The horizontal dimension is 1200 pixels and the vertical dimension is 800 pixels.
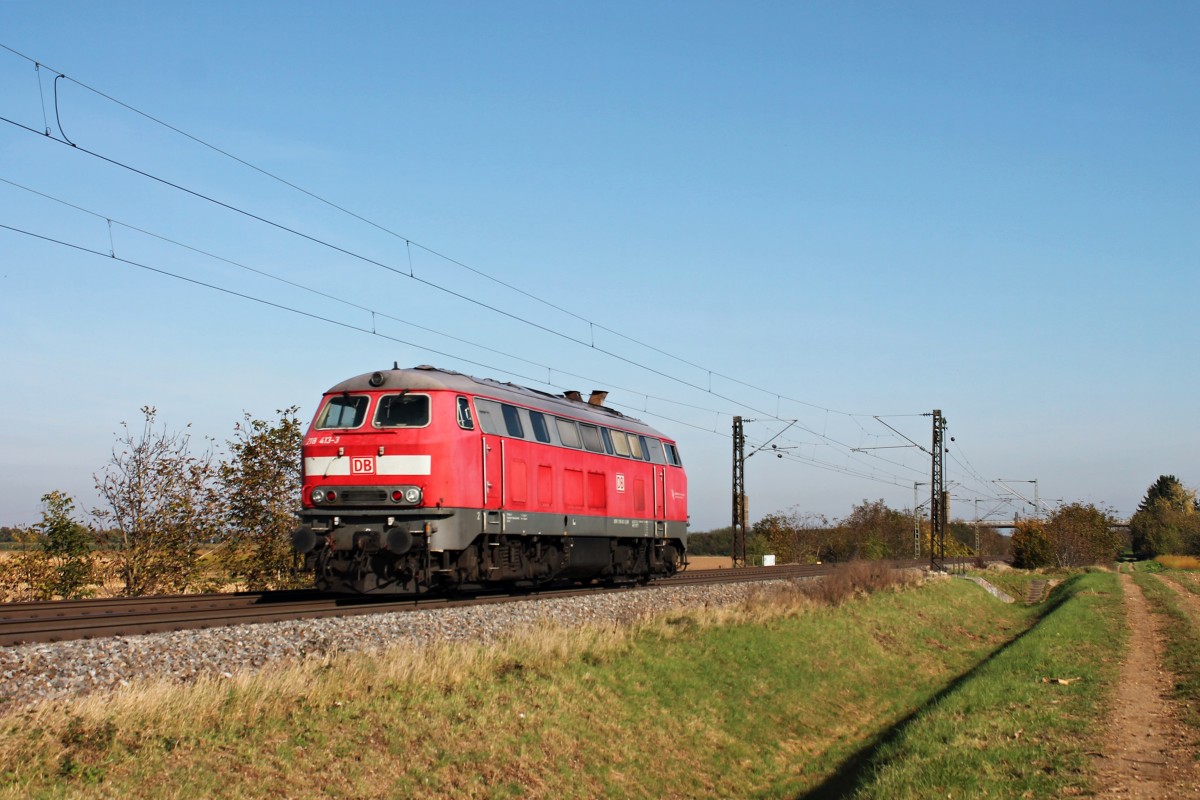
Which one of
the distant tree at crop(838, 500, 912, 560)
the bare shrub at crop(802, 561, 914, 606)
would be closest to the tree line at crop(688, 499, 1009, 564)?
the distant tree at crop(838, 500, 912, 560)

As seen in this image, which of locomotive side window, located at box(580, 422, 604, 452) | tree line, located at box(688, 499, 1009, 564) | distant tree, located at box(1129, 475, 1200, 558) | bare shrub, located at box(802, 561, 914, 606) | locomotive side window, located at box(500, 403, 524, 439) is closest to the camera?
locomotive side window, located at box(500, 403, 524, 439)

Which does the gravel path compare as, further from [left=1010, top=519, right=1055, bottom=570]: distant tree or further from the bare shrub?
[left=1010, top=519, right=1055, bottom=570]: distant tree

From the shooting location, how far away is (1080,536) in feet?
316

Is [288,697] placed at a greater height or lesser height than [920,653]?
greater

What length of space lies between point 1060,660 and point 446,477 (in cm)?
1288

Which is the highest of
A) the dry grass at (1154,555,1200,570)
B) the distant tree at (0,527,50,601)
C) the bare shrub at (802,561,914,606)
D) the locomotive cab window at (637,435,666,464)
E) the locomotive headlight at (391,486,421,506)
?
the locomotive cab window at (637,435,666,464)

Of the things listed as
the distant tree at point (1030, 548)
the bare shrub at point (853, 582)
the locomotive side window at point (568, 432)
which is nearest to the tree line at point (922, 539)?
the distant tree at point (1030, 548)

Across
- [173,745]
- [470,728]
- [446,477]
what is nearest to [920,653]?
[446,477]

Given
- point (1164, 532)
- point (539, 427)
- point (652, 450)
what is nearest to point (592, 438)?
→ point (539, 427)

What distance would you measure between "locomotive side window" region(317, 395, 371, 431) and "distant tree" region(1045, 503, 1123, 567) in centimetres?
8539

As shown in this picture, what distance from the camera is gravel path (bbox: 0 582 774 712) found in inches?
421

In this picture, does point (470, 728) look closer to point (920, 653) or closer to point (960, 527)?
point (920, 653)

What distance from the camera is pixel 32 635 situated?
12.9 meters

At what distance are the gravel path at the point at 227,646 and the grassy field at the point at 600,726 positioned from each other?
34.1 inches
